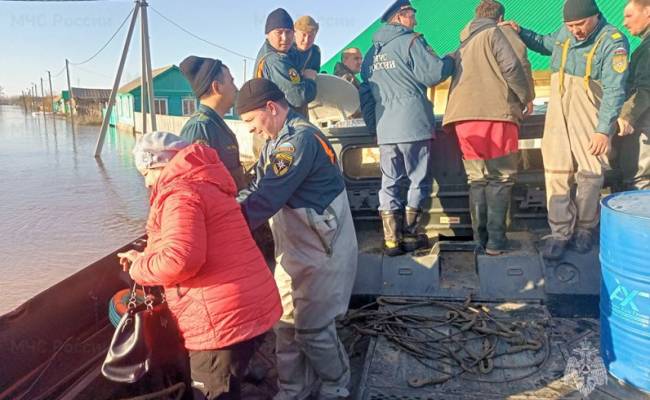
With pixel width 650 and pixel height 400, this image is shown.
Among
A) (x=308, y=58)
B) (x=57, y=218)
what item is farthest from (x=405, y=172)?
(x=57, y=218)

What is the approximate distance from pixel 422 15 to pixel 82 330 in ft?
52.0

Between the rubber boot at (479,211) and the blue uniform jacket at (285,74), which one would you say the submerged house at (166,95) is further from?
the rubber boot at (479,211)

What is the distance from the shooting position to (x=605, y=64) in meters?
3.53

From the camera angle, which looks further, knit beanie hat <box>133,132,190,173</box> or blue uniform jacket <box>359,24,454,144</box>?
blue uniform jacket <box>359,24,454,144</box>

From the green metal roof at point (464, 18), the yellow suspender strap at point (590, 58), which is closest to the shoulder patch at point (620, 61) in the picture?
the yellow suspender strap at point (590, 58)

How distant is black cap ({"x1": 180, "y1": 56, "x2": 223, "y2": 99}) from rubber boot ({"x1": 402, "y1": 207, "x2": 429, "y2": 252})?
5.76 ft

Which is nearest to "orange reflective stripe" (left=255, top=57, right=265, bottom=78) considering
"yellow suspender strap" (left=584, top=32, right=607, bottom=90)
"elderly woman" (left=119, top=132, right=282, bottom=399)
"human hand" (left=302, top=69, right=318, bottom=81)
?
"human hand" (left=302, top=69, right=318, bottom=81)

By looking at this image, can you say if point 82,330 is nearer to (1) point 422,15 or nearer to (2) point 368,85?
(2) point 368,85

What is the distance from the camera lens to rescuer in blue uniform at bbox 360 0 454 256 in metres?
3.91

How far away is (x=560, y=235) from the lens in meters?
3.84

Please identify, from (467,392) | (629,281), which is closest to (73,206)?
(467,392)

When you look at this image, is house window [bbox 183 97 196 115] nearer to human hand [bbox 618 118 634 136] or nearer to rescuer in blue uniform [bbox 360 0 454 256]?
rescuer in blue uniform [bbox 360 0 454 256]

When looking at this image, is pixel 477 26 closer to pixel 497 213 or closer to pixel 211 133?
pixel 497 213

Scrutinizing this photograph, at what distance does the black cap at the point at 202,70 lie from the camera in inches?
127
